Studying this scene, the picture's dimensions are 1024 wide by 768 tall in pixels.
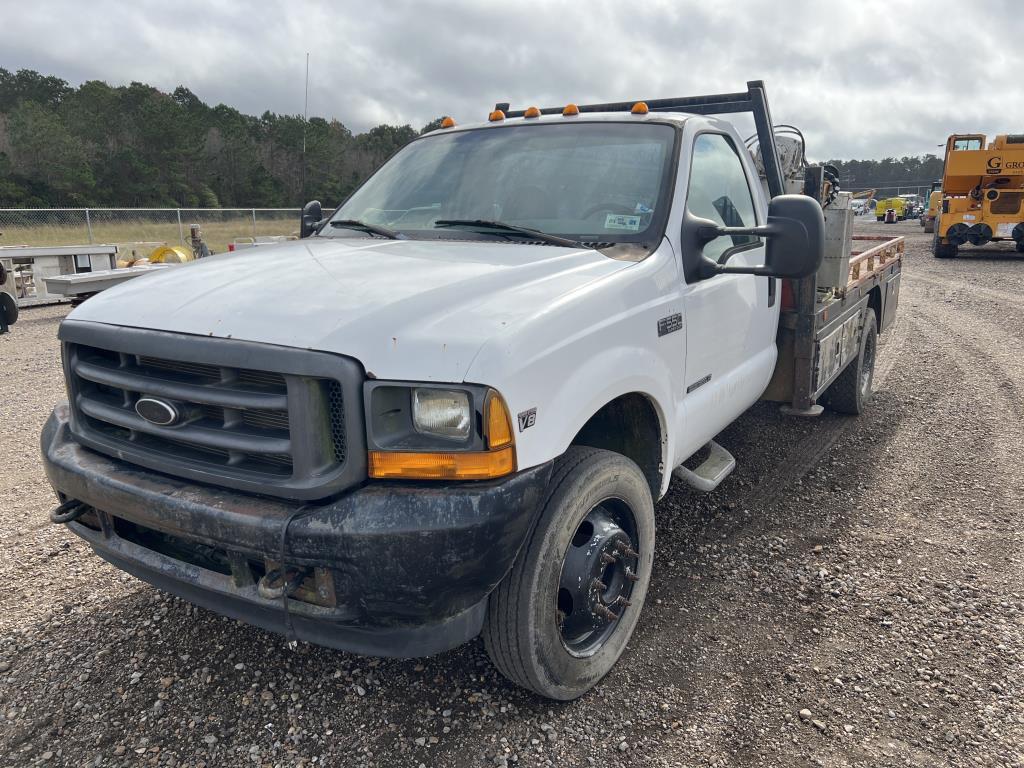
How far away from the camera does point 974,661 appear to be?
2.90 meters

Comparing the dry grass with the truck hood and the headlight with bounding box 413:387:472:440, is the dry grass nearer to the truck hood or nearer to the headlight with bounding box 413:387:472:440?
the truck hood

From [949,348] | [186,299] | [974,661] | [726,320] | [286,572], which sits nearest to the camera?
[286,572]

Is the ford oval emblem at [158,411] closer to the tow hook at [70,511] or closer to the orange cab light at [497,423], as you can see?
the tow hook at [70,511]

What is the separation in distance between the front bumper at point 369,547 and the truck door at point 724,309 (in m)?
1.28

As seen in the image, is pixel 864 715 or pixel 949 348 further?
pixel 949 348

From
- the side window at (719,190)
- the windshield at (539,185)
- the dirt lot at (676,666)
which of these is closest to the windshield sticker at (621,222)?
the windshield at (539,185)

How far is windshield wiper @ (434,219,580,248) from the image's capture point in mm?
3000

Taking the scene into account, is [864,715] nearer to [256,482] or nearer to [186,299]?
[256,482]

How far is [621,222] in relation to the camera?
3115 mm

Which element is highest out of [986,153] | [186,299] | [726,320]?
[986,153]

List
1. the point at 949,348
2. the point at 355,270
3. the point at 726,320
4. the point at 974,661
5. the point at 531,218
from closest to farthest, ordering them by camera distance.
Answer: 1. the point at 355,270
2. the point at 974,661
3. the point at 531,218
4. the point at 726,320
5. the point at 949,348

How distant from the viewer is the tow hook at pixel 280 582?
7.02ft

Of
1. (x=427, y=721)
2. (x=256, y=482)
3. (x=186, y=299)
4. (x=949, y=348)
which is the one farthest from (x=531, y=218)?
(x=949, y=348)

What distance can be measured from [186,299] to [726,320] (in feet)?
7.63
